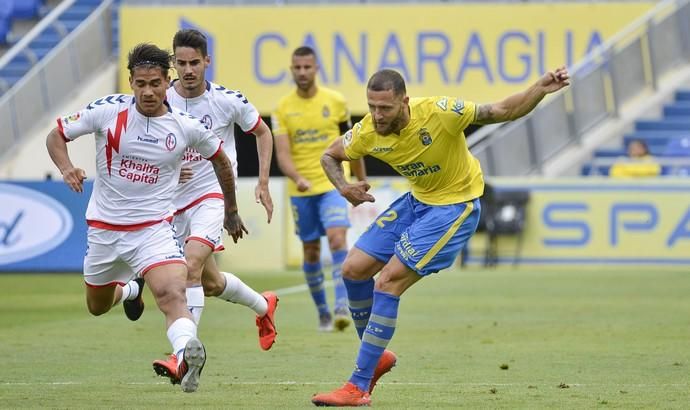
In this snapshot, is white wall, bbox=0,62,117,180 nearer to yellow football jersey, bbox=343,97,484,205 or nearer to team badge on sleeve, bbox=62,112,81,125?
team badge on sleeve, bbox=62,112,81,125

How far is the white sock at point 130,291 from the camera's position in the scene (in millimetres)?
10259

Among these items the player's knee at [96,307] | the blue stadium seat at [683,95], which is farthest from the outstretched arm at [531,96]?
the blue stadium seat at [683,95]

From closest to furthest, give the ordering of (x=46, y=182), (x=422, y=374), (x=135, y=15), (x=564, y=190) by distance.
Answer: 1. (x=422, y=374)
2. (x=46, y=182)
3. (x=564, y=190)
4. (x=135, y=15)

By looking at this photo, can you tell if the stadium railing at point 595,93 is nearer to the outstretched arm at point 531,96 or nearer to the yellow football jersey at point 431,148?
the yellow football jersey at point 431,148

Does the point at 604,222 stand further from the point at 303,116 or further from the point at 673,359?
the point at 673,359

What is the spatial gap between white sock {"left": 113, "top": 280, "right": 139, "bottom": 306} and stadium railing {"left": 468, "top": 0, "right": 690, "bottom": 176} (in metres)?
13.9

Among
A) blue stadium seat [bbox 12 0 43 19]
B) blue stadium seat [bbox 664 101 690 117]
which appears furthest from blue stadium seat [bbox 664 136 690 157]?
blue stadium seat [bbox 12 0 43 19]

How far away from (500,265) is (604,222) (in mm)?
1799

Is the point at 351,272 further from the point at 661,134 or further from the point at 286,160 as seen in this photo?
the point at 661,134

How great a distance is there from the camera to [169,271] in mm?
8211

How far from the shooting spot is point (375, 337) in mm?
8117

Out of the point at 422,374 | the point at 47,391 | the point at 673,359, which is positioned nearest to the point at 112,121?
the point at 47,391

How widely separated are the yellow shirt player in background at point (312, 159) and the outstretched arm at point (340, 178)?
424 cm

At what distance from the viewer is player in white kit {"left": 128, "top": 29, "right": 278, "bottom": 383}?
31.6 ft
